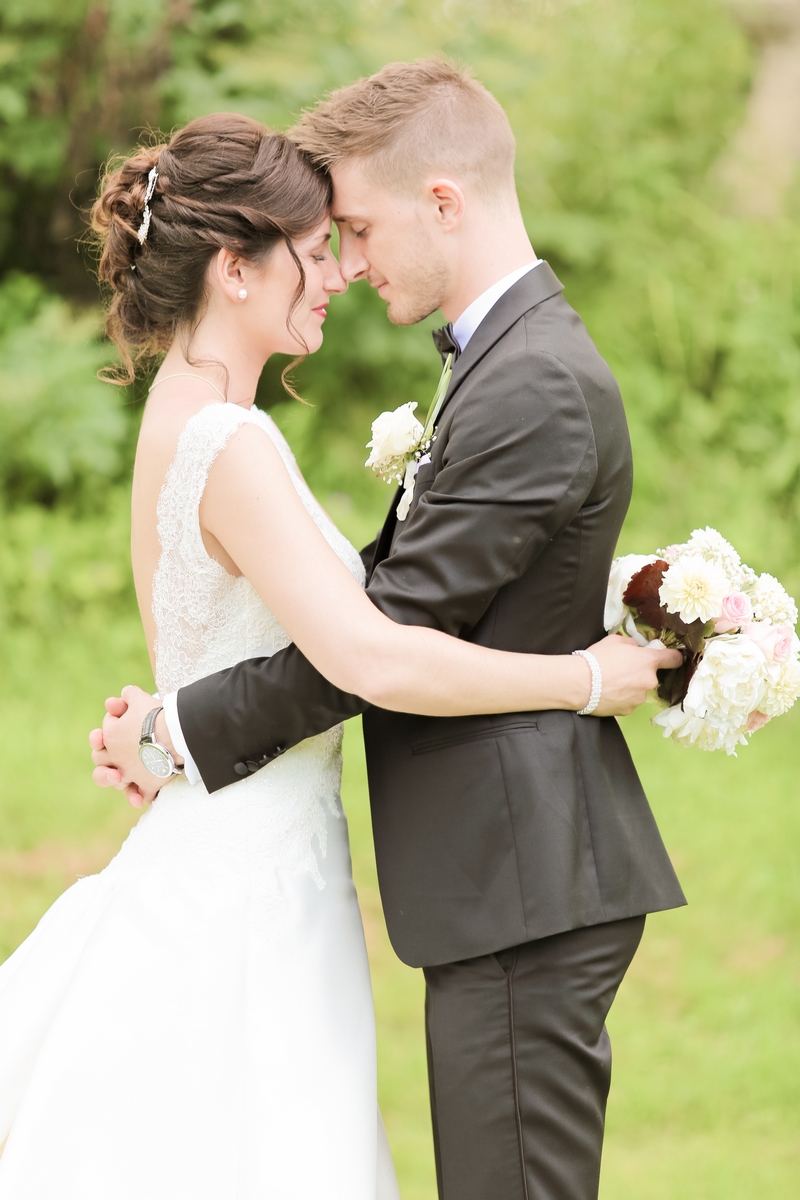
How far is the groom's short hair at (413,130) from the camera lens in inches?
94.0

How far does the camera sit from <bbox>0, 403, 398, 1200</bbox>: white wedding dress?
2.12 meters

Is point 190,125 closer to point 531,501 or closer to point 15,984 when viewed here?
point 531,501

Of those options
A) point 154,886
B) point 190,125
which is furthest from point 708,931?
point 190,125

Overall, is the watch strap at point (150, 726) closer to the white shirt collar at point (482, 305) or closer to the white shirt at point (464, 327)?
the white shirt at point (464, 327)

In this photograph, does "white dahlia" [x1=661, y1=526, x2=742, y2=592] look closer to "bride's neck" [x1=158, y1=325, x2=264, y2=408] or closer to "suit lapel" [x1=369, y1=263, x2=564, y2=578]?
"suit lapel" [x1=369, y1=263, x2=564, y2=578]

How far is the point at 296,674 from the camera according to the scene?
2117 millimetres

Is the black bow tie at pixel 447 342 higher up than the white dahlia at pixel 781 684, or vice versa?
the black bow tie at pixel 447 342

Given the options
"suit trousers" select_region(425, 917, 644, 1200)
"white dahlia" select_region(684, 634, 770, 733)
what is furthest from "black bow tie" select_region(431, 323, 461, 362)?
"suit trousers" select_region(425, 917, 644, 1200)

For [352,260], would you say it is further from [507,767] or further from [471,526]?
[507,767]

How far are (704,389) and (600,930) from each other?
6.25 meters

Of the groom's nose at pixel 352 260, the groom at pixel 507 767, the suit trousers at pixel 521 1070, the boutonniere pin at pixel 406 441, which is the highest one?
the groom's nose at pixel 352 260

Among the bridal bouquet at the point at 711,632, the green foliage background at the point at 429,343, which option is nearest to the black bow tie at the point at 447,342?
the bridal bouquet at the point at 711,632

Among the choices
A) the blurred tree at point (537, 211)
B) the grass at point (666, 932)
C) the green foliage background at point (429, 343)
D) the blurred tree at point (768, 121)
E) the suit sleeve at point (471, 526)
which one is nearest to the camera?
the suit sleeve at point (471, 526)

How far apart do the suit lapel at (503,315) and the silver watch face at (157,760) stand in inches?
33.8
